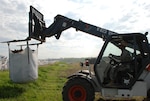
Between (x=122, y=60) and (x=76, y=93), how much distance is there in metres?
1.89

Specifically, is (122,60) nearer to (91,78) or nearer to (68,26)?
(91,78)

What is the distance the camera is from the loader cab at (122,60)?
9008mm

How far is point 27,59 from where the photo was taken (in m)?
12.5

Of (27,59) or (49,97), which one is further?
(27,59)

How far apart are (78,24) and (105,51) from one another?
7.80ft

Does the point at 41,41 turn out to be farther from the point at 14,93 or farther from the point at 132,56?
the point at 132,56

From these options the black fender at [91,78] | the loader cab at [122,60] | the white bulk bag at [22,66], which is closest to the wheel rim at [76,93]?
the black fender at [91,78]

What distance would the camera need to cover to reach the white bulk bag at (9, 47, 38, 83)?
1227 cm

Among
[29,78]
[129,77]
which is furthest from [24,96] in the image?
[129,77]

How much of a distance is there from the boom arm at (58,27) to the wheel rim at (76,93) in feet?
7.88

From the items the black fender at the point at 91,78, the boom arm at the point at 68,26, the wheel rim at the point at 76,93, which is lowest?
the wheel rim at the point at 76,93

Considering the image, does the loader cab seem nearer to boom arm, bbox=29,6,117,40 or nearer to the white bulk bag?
boom arm, bbox=29,6,117,40

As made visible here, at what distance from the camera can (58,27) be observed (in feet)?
38.3

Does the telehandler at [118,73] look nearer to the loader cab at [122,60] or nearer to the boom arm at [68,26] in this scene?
the loader cab at [122,60]
